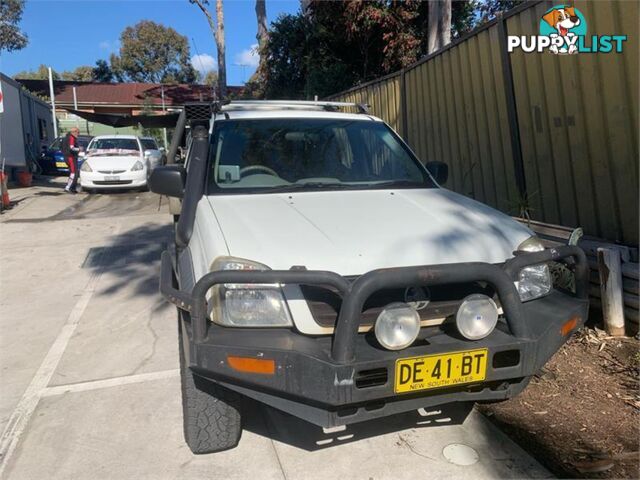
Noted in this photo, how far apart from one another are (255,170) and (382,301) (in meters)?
1.57

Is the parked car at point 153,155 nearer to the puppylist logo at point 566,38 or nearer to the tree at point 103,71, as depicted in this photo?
the puppylist logo at point 566,38

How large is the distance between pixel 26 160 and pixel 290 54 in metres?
11.8

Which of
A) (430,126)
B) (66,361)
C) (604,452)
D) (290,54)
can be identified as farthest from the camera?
(290,54)

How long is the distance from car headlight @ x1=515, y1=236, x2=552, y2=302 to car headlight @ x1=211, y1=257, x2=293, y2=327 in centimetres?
130

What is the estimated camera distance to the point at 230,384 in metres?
2.44

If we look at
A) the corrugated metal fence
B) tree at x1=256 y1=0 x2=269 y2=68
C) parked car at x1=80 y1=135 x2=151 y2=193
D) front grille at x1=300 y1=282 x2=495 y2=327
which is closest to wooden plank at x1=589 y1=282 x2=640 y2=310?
the corrugated metal fence

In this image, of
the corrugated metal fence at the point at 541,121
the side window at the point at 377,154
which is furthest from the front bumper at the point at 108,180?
the side window at the point at 377,154

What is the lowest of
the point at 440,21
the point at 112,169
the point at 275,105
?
the point at 275,105

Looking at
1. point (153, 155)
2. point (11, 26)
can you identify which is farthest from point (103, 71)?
point (153, 155)

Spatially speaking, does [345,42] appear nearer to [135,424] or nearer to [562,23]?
[562,23]

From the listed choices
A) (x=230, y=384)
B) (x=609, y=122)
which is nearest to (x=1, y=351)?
(x=230, y=384)

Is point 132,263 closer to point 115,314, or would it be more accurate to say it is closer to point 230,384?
point 115,314

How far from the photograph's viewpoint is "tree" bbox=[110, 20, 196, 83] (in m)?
53.1

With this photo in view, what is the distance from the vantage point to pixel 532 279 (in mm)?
2967
